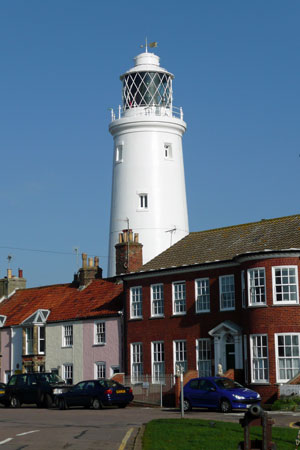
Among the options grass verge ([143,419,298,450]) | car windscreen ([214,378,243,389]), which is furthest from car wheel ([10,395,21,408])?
grass verge ([143,419,298,450])

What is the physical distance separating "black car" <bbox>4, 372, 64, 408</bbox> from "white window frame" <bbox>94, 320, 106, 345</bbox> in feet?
24.3

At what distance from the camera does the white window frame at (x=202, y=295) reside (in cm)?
4441

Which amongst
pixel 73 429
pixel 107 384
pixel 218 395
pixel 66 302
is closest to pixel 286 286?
pixel 218 395

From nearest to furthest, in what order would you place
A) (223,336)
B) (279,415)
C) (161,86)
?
(279,415) → (223,336) → (161,86)

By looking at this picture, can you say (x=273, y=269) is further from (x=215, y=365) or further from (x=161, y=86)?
(x=161, y=86)

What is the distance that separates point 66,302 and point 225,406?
23.5 metres

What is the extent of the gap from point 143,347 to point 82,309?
720cm

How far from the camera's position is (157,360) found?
46.7m

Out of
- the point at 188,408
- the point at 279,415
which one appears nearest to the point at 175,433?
the point at 279,415

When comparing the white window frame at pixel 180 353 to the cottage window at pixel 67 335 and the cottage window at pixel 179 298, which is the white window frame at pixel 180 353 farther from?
the cottage window at pixel 67 335

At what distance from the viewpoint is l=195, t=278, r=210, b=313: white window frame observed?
146 feet

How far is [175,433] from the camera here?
22.5 meters

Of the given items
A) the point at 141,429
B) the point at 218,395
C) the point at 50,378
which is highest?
the point at 50,378

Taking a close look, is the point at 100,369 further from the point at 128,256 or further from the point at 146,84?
the point at 146,84
